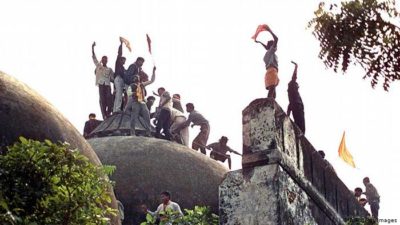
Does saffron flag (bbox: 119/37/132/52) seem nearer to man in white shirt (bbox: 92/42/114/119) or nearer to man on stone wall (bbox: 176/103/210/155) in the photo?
man in white shirt (bbox: 92/42/114/119)

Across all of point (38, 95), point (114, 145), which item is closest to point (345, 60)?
point (38, 95)

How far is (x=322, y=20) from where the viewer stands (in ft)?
16.9

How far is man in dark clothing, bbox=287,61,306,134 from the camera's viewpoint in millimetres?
10633

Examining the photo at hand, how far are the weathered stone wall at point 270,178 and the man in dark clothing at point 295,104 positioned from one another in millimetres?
656

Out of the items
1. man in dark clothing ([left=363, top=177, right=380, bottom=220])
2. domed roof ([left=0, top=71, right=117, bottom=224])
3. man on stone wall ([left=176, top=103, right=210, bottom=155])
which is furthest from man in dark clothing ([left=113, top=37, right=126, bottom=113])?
domed roof ([left=0, top=71, right=117, bottom=224])

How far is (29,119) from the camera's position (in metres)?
8.88

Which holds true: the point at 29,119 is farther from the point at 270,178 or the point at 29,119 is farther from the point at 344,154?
the point at 344,154

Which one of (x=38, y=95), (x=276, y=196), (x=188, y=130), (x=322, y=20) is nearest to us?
(x=322, y=20)

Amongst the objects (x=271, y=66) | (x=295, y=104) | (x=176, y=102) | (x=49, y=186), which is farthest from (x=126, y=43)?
(x=49, y=186)

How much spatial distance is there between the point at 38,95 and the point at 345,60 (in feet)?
17.5

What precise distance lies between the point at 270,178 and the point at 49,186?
2765 mm

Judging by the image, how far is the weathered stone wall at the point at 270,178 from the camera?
28.2ft

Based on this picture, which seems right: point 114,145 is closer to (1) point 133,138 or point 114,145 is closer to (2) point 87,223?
(1) point 133,138

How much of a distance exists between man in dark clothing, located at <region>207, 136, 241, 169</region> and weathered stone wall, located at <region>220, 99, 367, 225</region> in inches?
229
